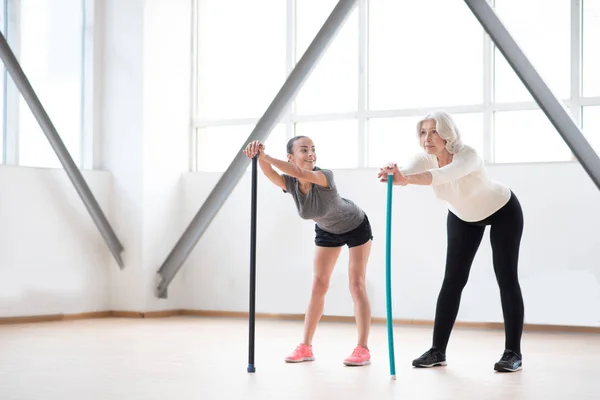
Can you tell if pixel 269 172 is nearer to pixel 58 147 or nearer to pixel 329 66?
pixel 58 147

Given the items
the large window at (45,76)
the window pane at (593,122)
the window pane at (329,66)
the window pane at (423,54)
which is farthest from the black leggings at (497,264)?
the large window at (45,76)

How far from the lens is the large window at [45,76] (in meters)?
7.50

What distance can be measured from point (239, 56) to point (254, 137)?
161 centimetres

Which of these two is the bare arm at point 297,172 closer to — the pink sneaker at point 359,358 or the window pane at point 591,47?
the pink sneaker at point 359,358

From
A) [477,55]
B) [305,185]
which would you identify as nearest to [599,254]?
[477,55]

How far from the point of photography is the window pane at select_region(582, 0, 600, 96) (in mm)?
6902

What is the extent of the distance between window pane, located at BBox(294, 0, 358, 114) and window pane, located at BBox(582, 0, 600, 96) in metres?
1.98

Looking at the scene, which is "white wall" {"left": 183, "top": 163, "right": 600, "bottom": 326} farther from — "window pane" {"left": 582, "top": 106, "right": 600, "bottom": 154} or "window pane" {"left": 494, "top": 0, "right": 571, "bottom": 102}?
"window pane" {"left": 494, "top": 0, "right": 571, "bottom": 102}

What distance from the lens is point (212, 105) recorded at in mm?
8617

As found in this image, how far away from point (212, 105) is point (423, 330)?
319 centimetres

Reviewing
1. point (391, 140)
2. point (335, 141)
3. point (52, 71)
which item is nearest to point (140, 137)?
point (52, 71)

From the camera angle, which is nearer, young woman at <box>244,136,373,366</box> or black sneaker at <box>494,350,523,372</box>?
black sneaker at <box>494,350,523,372</box>

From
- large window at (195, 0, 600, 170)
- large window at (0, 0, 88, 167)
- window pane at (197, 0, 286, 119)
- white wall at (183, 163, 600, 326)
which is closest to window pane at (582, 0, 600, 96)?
large window at (195, 0, 600, 170)

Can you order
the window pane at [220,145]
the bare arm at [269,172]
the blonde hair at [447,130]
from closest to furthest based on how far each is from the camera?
the blonde hair at [447,130], the bare arm at [269,172], the window pane at [220,145]
